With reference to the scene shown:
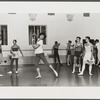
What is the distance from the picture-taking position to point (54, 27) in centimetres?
1627

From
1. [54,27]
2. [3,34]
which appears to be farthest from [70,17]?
[3,34]

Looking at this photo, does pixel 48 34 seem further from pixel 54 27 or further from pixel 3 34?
pixel 3 34

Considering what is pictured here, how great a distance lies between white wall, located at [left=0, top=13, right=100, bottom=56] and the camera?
15828mm

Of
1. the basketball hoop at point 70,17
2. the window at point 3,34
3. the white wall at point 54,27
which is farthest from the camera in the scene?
the basketball hoop at point 70,17

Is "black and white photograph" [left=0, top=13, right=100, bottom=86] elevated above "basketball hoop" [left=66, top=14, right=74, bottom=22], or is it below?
below

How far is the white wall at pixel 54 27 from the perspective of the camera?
51.9ft

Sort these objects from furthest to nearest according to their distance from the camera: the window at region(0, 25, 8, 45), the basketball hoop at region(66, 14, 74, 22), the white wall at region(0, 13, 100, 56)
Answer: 1. the basketball hoop at region(66, 14, 74, 22)
2. the white wall at region(0, 13, 100, 56)
3. the window at region(0, 25, 8, 45)

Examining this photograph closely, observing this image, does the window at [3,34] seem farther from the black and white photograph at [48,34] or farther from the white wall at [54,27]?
the white wall at [54,27]

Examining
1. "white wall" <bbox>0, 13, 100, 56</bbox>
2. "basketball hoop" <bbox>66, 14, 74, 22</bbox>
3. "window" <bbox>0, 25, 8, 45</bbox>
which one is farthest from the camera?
"basketball hoop" <bbox>66, 14, 74, 22</bbox>

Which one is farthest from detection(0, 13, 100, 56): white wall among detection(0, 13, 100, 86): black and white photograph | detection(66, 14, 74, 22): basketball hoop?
detection(66, 14, 74, 22): basketball hoop

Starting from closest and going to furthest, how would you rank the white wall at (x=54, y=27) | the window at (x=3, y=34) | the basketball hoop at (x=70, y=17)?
the window at (x=3, y=34)
the white wall at (x=54, y=27)
the basketball hoop at (x=70, y=17)

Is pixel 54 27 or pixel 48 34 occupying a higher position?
pixel 54 27

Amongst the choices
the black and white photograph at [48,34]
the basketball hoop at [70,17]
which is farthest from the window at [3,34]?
the basketball hoop at [70,17]

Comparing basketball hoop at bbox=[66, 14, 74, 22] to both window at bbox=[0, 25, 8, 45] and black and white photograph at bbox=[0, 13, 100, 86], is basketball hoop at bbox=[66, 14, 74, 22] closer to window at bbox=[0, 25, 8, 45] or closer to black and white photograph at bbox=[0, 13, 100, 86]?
black and white photograph at bbox=[0, 13, 100, 86]
